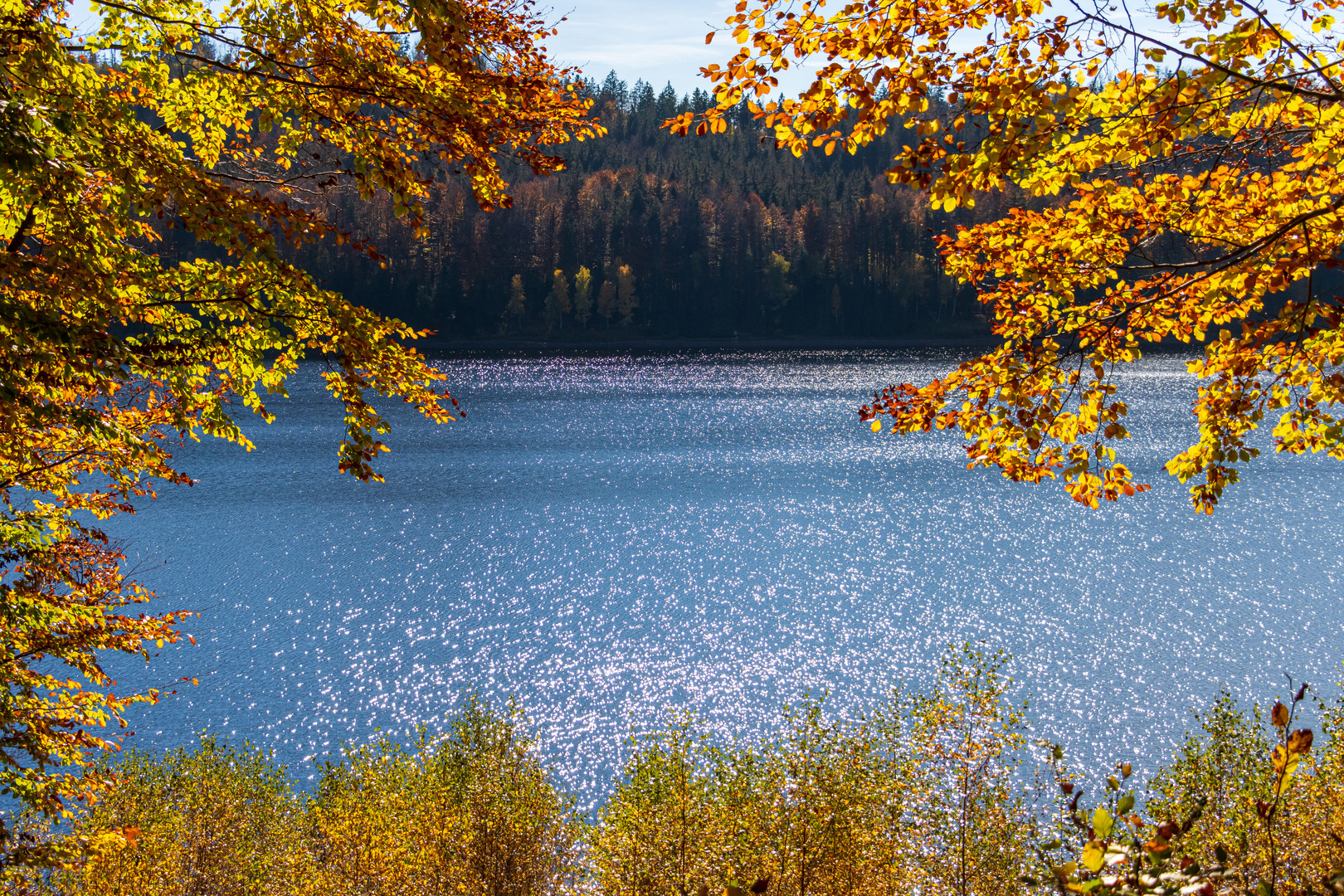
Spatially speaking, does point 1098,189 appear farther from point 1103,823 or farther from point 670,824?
point 670,824

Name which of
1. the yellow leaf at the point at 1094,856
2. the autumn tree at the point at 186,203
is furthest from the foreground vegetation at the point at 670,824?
the yellow leaf at the point at 1094,856

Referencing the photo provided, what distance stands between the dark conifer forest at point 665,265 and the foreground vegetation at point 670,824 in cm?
11449

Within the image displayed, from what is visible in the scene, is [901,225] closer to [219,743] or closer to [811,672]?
[811,672]

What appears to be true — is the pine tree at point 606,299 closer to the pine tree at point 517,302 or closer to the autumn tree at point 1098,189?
the pine tree at point 517,302

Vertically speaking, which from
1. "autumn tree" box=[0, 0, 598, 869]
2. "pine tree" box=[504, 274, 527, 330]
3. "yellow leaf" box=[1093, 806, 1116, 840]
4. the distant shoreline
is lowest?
"yellow leaf" box=[1093, 806, 1116, 840]

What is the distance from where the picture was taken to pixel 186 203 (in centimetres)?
660

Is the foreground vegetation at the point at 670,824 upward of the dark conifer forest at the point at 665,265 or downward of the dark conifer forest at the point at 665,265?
downward

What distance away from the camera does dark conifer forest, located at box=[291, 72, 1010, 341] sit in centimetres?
13188

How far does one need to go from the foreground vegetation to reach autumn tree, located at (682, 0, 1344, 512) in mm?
9686

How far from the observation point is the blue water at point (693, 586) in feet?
91.4

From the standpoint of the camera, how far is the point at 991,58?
557 cm

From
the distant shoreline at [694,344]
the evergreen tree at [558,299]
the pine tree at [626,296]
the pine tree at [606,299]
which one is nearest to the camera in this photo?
the distant shoreline at [694,344]

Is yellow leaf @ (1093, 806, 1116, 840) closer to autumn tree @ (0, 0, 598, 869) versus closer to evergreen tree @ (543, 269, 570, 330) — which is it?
autumn tree @ (0, 0, 598, 869)

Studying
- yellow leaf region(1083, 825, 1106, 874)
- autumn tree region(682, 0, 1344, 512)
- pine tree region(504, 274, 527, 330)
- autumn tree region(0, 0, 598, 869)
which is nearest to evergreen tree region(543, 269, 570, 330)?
pine tree region(504, 274, 527, 330)
